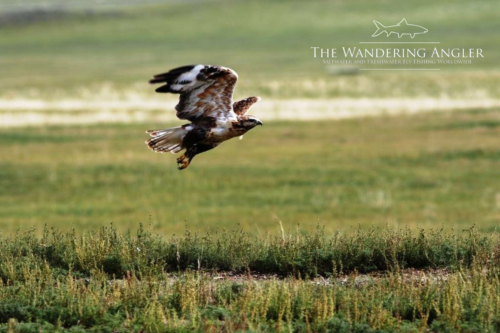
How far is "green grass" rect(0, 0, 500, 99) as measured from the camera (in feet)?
208

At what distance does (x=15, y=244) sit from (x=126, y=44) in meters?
109

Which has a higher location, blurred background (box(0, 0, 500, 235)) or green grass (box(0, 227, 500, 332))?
blurred background (box(0, 0, 500, 235))

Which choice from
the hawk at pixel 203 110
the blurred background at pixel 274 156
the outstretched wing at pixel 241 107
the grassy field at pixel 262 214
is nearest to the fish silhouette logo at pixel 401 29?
the blurred background at pixel 274 156

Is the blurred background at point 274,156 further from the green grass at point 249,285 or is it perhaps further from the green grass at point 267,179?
the green grass at point 249,285

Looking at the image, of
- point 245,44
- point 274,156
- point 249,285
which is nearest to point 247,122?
point 249,285

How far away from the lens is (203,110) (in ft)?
34.1

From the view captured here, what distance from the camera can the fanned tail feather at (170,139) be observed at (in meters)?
10.6

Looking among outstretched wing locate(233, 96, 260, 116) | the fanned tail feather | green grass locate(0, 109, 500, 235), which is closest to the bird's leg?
the fanned tail feather

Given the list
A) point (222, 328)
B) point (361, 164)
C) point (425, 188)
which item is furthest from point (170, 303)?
point (361, 164)

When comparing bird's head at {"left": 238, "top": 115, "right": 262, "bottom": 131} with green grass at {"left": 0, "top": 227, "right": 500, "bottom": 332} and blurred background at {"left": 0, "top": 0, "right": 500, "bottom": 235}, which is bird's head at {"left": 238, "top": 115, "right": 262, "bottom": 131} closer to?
green grass at {"left": 0, "top": 227, "right": 500, "bottom": 332}

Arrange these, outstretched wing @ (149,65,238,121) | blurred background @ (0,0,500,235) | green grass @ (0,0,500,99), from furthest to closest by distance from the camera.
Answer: green grass @ (0,0,500,99)
blurred background @ (0,0,500,235)
outstretched wing @ (149,65,238,121)

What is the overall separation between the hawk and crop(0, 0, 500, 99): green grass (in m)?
46.9

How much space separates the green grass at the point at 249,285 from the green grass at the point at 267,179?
7896mm

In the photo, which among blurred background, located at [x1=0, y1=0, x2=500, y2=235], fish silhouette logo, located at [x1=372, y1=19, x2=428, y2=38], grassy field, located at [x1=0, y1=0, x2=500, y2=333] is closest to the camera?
grassy field, located at [x1=0, y1=0, x2=500, y2=333]
